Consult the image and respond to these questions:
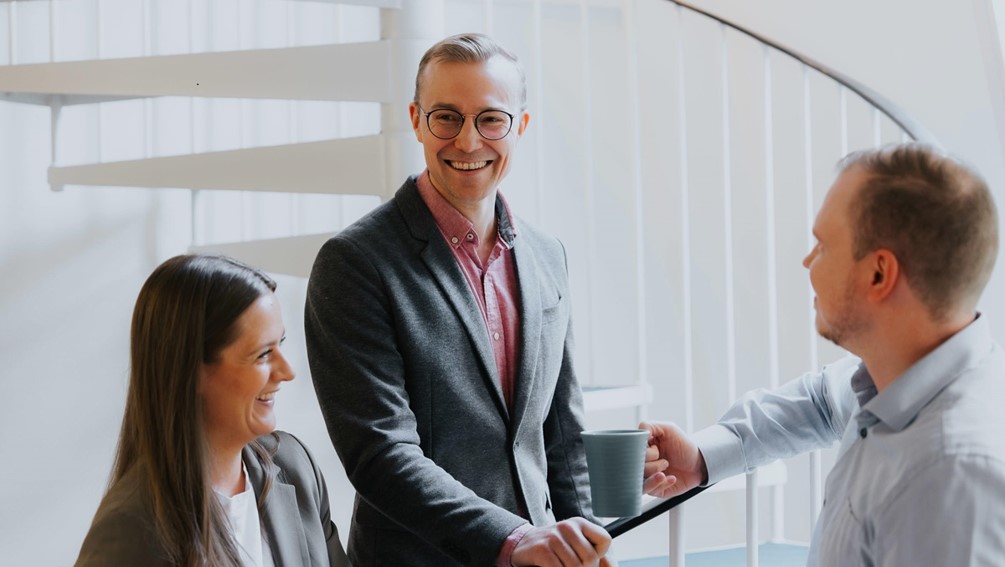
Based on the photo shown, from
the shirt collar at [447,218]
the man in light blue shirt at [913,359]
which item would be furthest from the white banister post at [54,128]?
the man in light blue shirt at [913,359]

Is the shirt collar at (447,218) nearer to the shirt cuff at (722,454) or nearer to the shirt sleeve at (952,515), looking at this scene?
the shirt cuff at (722,454)

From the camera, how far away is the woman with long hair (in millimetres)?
1347

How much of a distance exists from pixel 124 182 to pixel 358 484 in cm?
168

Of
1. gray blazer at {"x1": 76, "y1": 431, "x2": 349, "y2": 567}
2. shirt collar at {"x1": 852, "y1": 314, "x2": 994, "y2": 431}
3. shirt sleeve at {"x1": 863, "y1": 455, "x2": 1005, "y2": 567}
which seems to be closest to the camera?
shirt sleeve at {"x1": 863, "y1": 455, "x2": 1005, "y2": 567}

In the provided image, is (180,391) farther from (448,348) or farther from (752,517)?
(752,517)

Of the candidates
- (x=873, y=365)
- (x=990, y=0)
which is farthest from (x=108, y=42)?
(x=873, y=365)

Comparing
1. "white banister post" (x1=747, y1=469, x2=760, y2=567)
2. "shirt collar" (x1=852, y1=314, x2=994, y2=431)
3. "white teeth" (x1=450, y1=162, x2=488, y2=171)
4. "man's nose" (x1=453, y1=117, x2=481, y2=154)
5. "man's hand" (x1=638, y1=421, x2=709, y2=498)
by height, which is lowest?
"white banister post" (x1=747, y1=469, x2=760, y2=567)

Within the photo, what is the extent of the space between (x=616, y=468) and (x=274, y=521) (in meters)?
0.45

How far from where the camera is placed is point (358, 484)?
60.3 inches

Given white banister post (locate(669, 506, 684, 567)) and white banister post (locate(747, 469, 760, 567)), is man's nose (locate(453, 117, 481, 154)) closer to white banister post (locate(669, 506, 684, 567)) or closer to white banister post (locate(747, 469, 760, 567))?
white banister post (locate(669, 506, 684, 567))

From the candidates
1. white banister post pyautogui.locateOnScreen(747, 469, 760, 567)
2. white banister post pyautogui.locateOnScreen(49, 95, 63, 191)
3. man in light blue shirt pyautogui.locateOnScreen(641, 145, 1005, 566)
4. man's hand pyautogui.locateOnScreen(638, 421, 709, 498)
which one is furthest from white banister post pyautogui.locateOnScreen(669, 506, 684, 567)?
white banister post pyautogui.locateOnScreen(49, 95, 63, 191)

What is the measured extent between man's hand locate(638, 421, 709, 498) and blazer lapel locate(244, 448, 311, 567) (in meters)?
0.51

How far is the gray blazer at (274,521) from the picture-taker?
1.33 meters

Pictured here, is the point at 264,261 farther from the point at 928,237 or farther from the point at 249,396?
the point at 928,237
